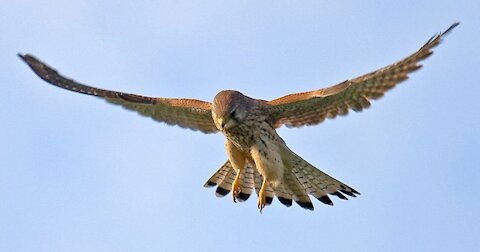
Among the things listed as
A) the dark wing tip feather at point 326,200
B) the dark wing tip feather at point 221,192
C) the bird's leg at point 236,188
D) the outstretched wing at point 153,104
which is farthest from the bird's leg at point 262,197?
the outstretched wing at point 153,104

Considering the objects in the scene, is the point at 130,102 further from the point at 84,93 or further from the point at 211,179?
the point at 211,179

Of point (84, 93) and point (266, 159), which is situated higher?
point (84, 93)

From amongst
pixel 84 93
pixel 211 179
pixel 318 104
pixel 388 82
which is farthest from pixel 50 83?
pixel 388 82

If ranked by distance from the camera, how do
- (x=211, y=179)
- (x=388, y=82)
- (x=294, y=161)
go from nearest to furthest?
1. (x=388, y=82)
2. (x=294, y=161)
3. (x=211, y=179)

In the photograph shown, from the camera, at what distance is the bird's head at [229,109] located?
13.1 meters

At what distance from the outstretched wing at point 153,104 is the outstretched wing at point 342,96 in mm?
1086

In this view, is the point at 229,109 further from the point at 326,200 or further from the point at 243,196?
the point at 326,200

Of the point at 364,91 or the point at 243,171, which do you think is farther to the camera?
the point at 243,171

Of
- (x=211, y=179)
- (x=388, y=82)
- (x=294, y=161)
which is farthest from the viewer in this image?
(x=211, y=179)

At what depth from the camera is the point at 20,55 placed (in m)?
14.3

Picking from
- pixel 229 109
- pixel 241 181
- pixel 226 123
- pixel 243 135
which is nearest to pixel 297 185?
pixel 241 181

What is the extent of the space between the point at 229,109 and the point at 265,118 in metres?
0.66

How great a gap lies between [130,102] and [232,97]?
67.1 inches

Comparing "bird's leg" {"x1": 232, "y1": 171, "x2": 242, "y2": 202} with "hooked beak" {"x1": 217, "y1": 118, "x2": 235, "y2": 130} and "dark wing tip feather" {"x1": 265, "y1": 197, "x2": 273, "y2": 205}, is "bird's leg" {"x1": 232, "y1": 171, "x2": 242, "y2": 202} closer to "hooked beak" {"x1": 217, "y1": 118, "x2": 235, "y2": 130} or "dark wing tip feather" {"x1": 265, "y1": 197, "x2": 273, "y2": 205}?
"dark wing tip feather" {"x1": 265, "y1": 197, "x2": 273, "y2": 205}
